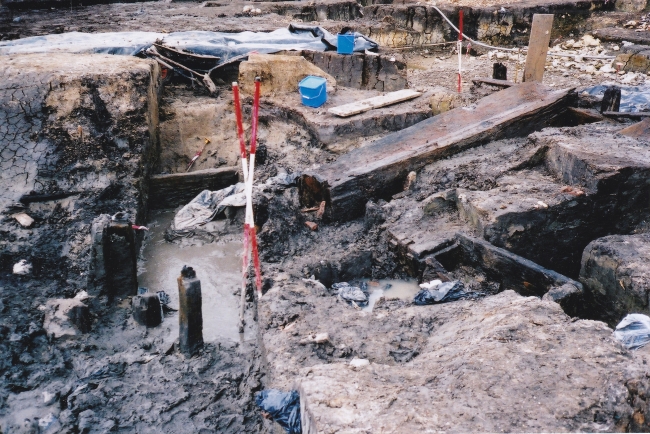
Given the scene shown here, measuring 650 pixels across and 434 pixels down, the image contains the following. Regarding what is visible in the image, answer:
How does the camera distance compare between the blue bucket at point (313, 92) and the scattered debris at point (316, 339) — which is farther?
the blue bucket at point (313, 92)

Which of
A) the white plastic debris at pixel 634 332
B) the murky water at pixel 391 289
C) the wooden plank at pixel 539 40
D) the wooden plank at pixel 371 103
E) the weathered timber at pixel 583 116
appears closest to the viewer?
the white plastic debris at pixel 634 332

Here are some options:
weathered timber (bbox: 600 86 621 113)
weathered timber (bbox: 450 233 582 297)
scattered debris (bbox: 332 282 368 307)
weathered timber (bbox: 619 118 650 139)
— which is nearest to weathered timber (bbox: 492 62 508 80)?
weathered timber (bbox: 600 86 621 113)

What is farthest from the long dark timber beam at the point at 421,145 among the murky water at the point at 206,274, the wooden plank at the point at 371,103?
the murky water at the point at 206,274

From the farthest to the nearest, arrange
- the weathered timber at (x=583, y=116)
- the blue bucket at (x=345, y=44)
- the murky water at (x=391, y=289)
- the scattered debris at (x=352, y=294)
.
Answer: the blue bucket at (x=345, y=44) → the weathered timber at (x=583, y=116) → the murky water at (x=391, y=289) → the scattered debris at (x=352, y=294)

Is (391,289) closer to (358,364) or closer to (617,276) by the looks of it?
(617,276)

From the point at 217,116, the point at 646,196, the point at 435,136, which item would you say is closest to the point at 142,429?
the point at 435,136

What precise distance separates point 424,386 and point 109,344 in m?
2.65

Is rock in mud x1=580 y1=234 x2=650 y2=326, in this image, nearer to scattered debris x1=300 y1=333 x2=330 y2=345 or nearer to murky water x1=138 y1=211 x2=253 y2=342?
scattered debris x1=300 y1=333 x2=330 y2=345

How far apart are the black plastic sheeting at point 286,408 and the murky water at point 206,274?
1.53 metres

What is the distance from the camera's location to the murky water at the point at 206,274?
4.30 meters

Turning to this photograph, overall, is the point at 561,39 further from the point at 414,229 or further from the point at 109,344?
the point at 109,344

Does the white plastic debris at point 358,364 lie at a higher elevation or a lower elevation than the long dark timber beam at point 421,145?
lower

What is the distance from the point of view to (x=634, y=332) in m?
3.02

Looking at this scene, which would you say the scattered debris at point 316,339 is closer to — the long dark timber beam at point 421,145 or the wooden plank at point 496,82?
A: the long dark timber beam at point 421,145
